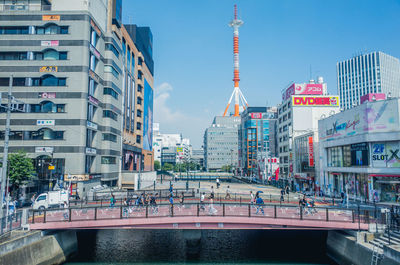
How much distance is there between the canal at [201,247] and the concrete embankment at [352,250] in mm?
1400

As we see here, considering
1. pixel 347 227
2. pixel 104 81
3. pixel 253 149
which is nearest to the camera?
pixel 347 227

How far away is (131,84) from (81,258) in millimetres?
52609

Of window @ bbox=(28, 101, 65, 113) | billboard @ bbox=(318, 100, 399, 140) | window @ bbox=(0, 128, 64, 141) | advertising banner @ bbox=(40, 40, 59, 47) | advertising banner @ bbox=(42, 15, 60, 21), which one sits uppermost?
advertising banner @ bbox=(42, 15, 60, 21)

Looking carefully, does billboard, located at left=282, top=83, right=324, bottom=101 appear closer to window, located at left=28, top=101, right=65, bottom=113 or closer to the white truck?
window, located at left=28, top=101, right=65, bottom=113

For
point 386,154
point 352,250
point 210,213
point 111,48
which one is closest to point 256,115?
point 111,48

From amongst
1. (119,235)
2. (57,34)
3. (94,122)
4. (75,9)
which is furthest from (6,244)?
(75,9)

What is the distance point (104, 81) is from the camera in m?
56.8

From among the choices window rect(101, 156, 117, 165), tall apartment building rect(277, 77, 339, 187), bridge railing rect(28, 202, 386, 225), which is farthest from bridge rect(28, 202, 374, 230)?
tall apartment building rect(277, 77, 339, 187)

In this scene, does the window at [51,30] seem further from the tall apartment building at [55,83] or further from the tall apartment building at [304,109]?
the tall apartment building at [304,109]

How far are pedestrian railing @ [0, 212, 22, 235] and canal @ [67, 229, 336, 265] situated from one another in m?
6.86

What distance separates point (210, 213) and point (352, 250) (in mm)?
11540

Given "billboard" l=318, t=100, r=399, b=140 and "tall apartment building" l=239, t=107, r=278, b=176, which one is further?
"tall apartment building" l=239, t=107, r=278, b=176

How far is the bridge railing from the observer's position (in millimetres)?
23891

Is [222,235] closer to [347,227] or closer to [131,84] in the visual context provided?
[347,227]
